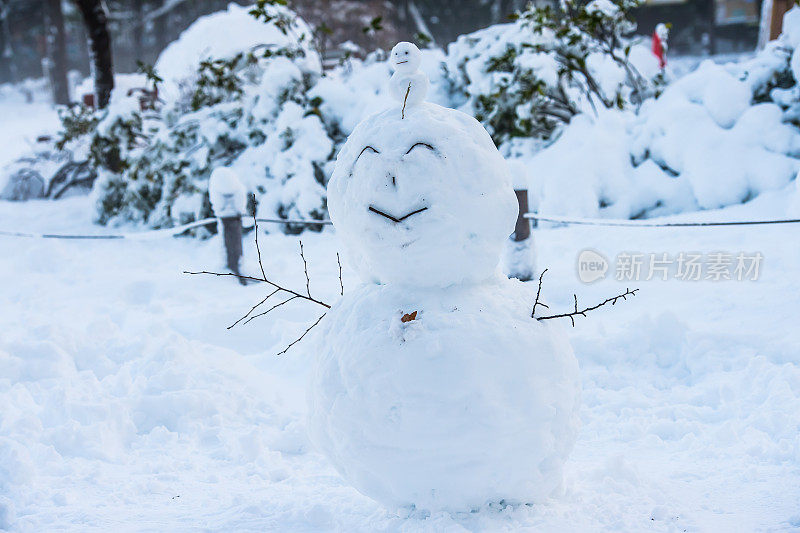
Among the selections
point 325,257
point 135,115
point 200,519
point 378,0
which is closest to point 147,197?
point 135,115

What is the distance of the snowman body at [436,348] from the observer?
206 cm

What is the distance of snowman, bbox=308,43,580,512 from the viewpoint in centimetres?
206

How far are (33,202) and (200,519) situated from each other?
408 inches

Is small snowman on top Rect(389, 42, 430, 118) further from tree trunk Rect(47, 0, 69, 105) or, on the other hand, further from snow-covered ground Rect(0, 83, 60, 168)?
tree trunk Rect(47, 0, 69, 105)

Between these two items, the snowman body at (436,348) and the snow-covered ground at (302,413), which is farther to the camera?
the snow-covered ground at (302,413)

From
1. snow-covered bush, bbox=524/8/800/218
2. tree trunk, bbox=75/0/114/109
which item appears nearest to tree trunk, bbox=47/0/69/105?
tree trunk, bbox=75/0/114/109

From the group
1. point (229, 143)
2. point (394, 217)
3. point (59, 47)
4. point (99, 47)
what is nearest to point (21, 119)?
point (59, 47)

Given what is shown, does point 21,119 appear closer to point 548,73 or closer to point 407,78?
point 548,73

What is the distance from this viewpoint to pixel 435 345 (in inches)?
81.9

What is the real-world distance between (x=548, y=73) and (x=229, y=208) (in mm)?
3697

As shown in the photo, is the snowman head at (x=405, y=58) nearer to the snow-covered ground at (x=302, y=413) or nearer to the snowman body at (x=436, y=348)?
the snowman body at (x=436, y=348)

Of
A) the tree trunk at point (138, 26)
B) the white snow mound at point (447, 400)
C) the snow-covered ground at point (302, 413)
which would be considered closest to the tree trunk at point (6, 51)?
the tree trunk at point (138, 26)

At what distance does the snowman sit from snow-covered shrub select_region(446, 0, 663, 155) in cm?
540

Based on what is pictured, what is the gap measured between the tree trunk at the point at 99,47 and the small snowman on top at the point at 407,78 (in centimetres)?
917
